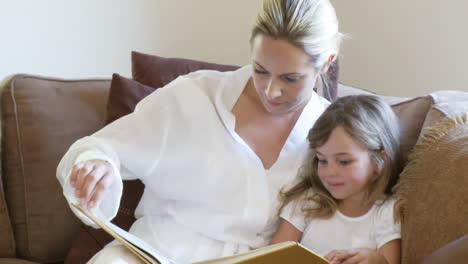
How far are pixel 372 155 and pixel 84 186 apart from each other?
2.16ft

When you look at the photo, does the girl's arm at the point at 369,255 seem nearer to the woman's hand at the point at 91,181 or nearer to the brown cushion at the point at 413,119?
the brown cushion at the point at 413,119

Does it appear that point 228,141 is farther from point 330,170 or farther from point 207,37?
point 207,37

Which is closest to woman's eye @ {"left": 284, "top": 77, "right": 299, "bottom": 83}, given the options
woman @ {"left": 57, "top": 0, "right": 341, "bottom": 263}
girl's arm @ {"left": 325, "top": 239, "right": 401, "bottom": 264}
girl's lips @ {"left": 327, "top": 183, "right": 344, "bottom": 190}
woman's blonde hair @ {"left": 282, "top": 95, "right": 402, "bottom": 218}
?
woman @ {"left": 57, "top": 0, "right": 341, "bottom": 263}

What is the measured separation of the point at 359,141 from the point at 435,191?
221 millimetres

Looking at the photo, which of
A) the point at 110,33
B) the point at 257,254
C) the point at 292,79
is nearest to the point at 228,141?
the point at 292,79

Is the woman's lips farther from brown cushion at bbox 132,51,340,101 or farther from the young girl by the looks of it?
brown cushion at bbox 132,51,340,101

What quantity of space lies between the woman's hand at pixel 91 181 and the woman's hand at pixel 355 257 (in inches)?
19.5

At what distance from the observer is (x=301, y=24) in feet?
4.33

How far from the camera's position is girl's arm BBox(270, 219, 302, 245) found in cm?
140

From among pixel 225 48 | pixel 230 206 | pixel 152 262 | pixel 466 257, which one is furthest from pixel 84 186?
pixel 225 48

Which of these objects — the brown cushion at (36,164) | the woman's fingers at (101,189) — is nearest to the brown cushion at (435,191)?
the woman's fingers at (101,189)

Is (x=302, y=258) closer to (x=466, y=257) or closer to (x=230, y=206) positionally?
(x=466, y=257)

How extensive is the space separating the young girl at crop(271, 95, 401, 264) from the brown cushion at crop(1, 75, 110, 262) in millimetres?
599

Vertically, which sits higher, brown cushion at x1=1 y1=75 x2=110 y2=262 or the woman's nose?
the woman's nose
